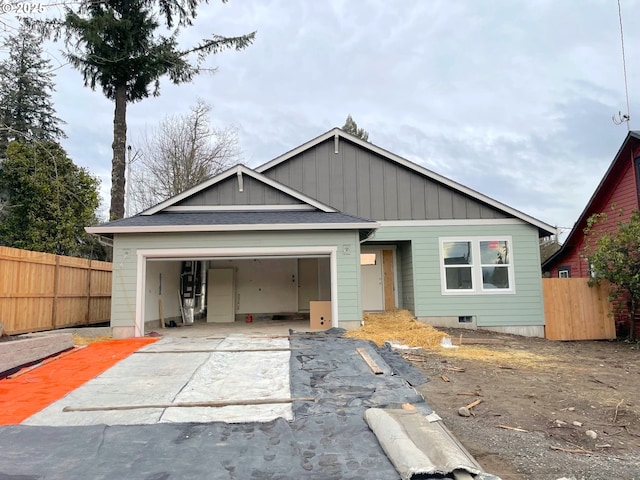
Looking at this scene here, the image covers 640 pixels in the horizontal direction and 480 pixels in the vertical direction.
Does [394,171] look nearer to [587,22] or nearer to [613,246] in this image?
[613,246]

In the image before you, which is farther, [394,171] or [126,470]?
[394,171]

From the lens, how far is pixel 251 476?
2.97m

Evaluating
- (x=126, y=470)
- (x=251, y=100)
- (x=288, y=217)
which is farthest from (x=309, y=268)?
(x=251, y=100)

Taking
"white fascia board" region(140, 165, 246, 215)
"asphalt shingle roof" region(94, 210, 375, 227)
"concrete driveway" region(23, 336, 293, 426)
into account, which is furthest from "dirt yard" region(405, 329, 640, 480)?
"white fascia board" region(140, 165, 246, 215)

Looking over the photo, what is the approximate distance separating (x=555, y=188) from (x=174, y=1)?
81.5ft

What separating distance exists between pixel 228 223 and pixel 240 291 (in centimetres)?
449

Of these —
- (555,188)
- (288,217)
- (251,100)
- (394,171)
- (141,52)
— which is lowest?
(288,217)

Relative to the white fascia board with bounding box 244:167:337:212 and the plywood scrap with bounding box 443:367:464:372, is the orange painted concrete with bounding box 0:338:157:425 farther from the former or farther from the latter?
the plywood scrap with bounding box 443:367:464:372

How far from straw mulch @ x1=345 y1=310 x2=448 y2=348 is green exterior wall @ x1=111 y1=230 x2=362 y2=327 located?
58 centimetres

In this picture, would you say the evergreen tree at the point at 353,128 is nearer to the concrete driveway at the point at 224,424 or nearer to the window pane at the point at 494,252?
the window pane at the point at 494,252

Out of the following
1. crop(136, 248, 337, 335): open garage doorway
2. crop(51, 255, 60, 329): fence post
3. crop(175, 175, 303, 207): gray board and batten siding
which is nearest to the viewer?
crop(51, 255, 60, 329): fence post

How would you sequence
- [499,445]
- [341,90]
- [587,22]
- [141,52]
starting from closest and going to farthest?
[499,445], [587,22], [141,52], [341,90]

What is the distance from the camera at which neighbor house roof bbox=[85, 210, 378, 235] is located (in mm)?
9398

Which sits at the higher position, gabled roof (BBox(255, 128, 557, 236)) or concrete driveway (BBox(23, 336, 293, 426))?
gabled roof (BBox(255, 128, 557, 236))
